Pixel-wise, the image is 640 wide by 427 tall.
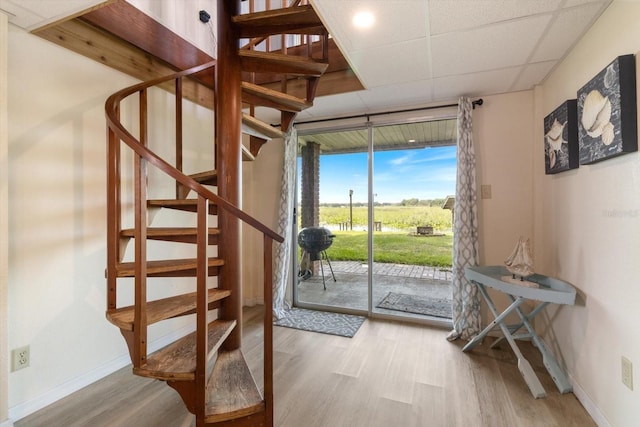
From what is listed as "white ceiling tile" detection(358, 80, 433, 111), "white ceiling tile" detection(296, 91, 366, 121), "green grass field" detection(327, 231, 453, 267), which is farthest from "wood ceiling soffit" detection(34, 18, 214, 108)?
"green grass field" detection(327, 231, 453, 267)

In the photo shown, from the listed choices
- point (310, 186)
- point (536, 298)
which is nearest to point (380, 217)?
point (310, 186)

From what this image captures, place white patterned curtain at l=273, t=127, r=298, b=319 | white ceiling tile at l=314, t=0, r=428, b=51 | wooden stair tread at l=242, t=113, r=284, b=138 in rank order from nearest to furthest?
white ceiling tile at l=314, t=0, r=428, b=51
wooden stair tread at l=242, t=113, r=284, b=138
white patterned curtain at l=273, t=127, r=298, b=319

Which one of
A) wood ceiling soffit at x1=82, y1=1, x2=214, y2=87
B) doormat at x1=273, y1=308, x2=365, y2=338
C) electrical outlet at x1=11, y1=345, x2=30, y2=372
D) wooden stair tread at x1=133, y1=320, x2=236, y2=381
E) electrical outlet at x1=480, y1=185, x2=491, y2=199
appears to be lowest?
doormat at x1=273, y1=308, x2=365, y2=338

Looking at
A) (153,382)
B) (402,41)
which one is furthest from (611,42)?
(153,382)

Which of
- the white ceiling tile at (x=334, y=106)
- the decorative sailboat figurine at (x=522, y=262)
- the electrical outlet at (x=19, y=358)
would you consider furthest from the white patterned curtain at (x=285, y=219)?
the decorative sailboat figurine at (x=522, y=262)

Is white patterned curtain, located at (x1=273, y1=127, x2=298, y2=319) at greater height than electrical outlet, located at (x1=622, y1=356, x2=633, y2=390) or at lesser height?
greater

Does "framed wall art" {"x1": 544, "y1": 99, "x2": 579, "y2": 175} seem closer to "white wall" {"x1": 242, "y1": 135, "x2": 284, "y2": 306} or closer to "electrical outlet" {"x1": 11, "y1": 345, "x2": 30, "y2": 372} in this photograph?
"white wall" {"x1": 242, "y1": 135, "x2": 284, "y2": 306}

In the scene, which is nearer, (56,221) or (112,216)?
(112,216)

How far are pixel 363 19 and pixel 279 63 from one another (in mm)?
634

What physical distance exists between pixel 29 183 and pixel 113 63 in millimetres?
1049

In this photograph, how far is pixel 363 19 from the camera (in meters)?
1.67

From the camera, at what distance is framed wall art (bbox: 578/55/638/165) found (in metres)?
1.34

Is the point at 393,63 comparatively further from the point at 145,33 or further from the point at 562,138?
the point at 145,33

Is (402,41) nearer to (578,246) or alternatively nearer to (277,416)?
(578,246)
